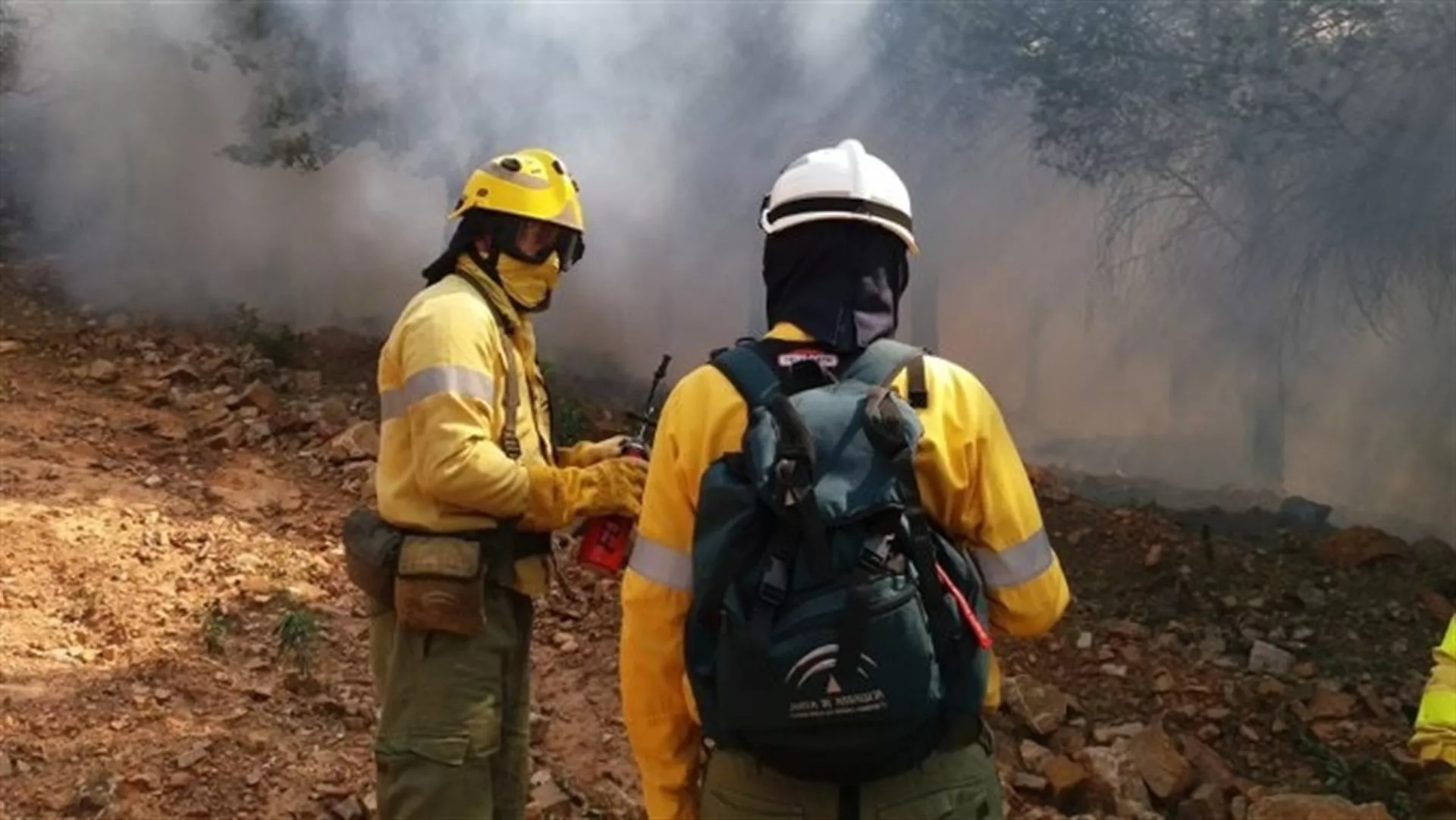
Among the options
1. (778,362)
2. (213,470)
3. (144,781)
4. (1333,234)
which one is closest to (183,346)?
(213,470)

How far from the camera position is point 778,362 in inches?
80.4

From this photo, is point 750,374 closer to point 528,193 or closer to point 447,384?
point 447,384

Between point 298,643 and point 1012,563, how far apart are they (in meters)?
3.40

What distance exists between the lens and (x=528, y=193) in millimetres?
3104

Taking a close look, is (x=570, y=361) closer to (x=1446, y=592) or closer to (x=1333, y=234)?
(x=1333, y=234)

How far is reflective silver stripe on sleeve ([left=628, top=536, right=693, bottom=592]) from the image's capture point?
6.90 ft

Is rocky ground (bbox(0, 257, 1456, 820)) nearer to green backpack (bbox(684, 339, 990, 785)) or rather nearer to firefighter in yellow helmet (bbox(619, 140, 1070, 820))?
firefighter in yellow helmet (bbox(619, 140, 1070, 820))

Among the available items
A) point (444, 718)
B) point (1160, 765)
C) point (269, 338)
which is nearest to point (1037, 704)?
point (1160, 765)

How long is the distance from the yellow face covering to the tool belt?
1.67ft

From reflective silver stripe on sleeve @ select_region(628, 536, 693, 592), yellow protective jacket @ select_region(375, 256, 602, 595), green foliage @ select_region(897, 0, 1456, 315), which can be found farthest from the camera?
green foliage @ select_region(897, 0, 1456, 315)

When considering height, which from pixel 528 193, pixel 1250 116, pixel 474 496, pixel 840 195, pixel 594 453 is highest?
pixel 1250 116

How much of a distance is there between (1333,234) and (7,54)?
29.6 feet

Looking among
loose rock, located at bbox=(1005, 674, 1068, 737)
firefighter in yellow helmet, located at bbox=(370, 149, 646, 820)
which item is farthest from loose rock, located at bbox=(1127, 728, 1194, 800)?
firefighter in yellow helmet, located at bbox=(370, 149, 646, 820)

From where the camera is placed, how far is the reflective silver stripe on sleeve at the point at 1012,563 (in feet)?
6.96
